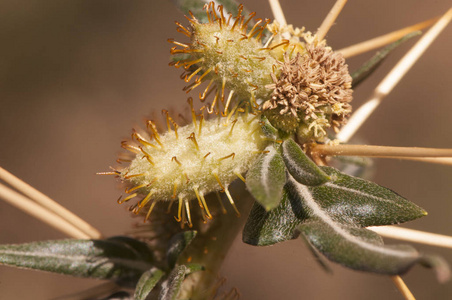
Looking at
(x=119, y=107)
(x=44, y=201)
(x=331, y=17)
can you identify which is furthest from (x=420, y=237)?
(x=119, y=107)

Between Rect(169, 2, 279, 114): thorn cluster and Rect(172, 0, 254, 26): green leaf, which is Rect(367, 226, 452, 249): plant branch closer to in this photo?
Rect(169, 2, 279, 114): thorn cluster

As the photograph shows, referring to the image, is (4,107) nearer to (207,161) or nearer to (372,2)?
(207,161)

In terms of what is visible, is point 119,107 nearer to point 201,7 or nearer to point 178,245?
point 201,7

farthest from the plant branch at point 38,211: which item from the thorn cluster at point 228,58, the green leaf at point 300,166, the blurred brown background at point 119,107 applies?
the blurred brown background at point 119,107

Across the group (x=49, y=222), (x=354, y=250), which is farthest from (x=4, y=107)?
(x=354, y=250)

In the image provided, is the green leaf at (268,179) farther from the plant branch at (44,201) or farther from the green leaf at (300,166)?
the plant branch at (44,201)

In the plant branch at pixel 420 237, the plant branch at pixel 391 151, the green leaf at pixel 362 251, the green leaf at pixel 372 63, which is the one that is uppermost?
the green leaf at pixel 372 63
